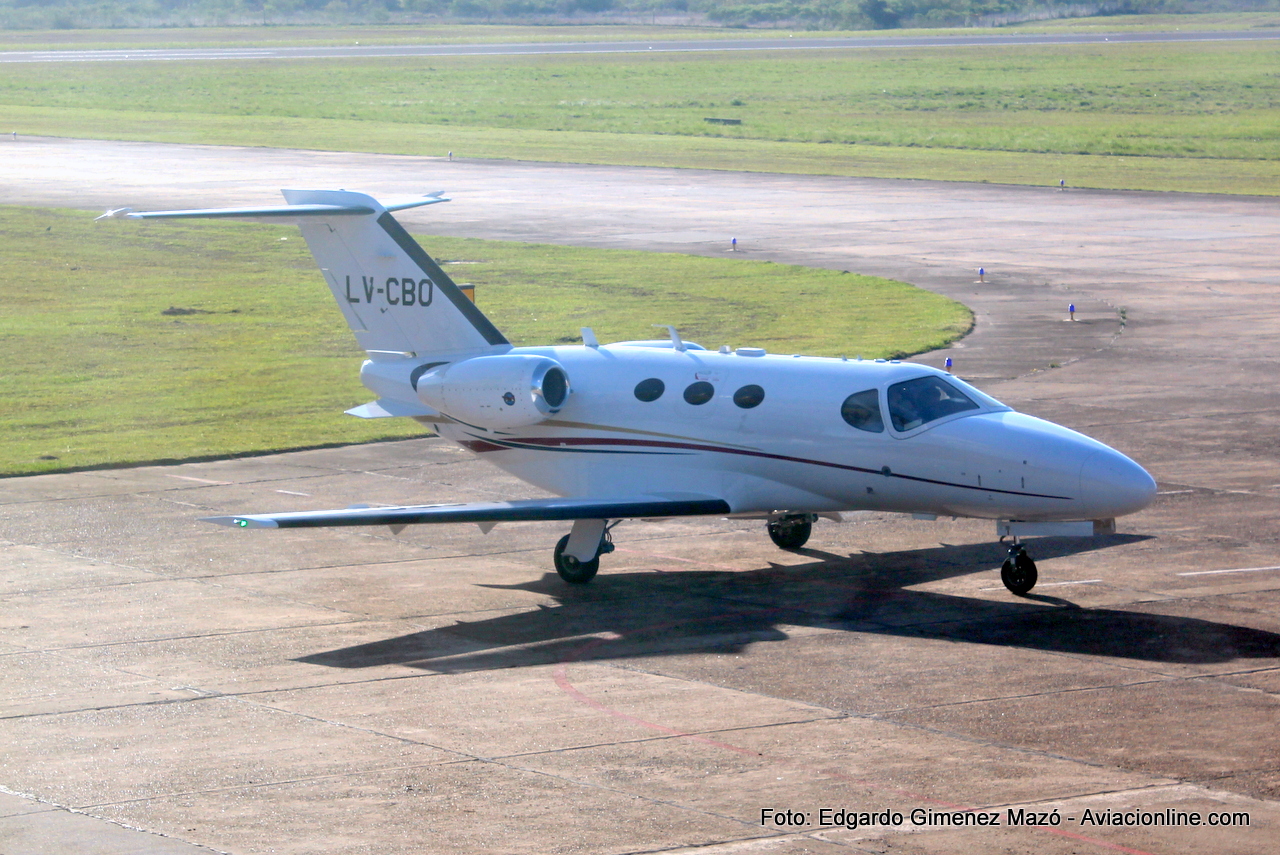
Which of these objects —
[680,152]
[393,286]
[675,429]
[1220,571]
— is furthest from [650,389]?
[680,152]

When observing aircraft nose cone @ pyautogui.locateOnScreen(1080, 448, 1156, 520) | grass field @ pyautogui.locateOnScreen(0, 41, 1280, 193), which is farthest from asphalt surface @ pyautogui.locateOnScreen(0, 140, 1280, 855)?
grass field @ pyautogui.locateOnScreen(0, 41, 1280, 193)

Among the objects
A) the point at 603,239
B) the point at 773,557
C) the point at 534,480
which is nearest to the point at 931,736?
the point at 773,557

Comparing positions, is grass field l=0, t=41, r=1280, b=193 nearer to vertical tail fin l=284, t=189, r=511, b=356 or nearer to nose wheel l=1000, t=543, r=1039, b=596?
vertical tail fin l=284, t=189, r=511, b=356

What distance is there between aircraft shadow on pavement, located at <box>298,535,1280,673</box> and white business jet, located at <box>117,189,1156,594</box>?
2.47 feet

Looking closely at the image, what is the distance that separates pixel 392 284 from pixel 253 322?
65.9ft

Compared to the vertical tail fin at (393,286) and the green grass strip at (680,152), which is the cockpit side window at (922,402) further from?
the green grass strip at (680,152)

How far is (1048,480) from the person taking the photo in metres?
18.0

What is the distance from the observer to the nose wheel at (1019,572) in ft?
61.6

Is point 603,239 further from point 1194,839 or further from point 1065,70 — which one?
point 1065,70

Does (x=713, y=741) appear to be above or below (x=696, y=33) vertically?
below

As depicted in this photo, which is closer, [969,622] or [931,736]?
[931,736]

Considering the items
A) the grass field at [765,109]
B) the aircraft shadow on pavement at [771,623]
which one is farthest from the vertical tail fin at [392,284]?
the grass field at [765,109]

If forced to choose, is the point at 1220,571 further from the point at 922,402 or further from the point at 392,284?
the point at 392,284

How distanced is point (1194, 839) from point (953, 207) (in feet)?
175
